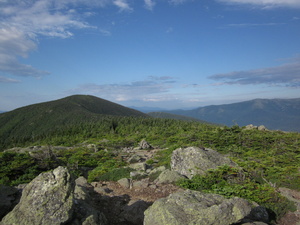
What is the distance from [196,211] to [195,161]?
303 inches

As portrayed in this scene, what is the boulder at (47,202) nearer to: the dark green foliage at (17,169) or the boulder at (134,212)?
the boulder at (134,212)

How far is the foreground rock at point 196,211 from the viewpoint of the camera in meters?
7.21

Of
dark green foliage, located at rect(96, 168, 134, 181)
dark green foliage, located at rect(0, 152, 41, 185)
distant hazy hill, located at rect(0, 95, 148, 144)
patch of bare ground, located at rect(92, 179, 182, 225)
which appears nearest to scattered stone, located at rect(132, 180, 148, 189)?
patch of bare ground, located at rect(92, 179, 182, 225)

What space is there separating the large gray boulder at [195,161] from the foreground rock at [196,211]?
19.5ft

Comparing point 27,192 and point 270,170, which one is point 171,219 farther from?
point 270,170

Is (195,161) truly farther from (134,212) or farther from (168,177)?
(134,212)

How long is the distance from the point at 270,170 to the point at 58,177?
13.8 m

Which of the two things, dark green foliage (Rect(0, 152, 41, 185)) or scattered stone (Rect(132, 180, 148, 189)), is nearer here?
scattered stone (Rect(132, 180, 148, 189))

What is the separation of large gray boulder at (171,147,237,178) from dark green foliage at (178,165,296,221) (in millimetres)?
1087

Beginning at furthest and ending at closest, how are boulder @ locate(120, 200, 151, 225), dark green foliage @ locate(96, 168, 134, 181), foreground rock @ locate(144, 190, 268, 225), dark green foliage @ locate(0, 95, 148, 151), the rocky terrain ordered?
dark green foliage @ locate(0, 95, 148, 151)
dark green foliage @ locate(96, 168, 134, 181)
boulder @ locate(120, 200, 151, 225)
foreground rock @ locate(144, 190, 268, 225)
the rocky terrain

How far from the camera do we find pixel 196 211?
748cm

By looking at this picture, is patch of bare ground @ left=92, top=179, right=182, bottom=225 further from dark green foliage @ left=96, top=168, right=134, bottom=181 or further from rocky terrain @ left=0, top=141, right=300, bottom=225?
dark green foliage @ left=96, top=168, right=134, bottom=181

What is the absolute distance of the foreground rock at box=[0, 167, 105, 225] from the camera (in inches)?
270

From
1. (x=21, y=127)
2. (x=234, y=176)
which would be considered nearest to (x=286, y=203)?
(x=234, y=176)
